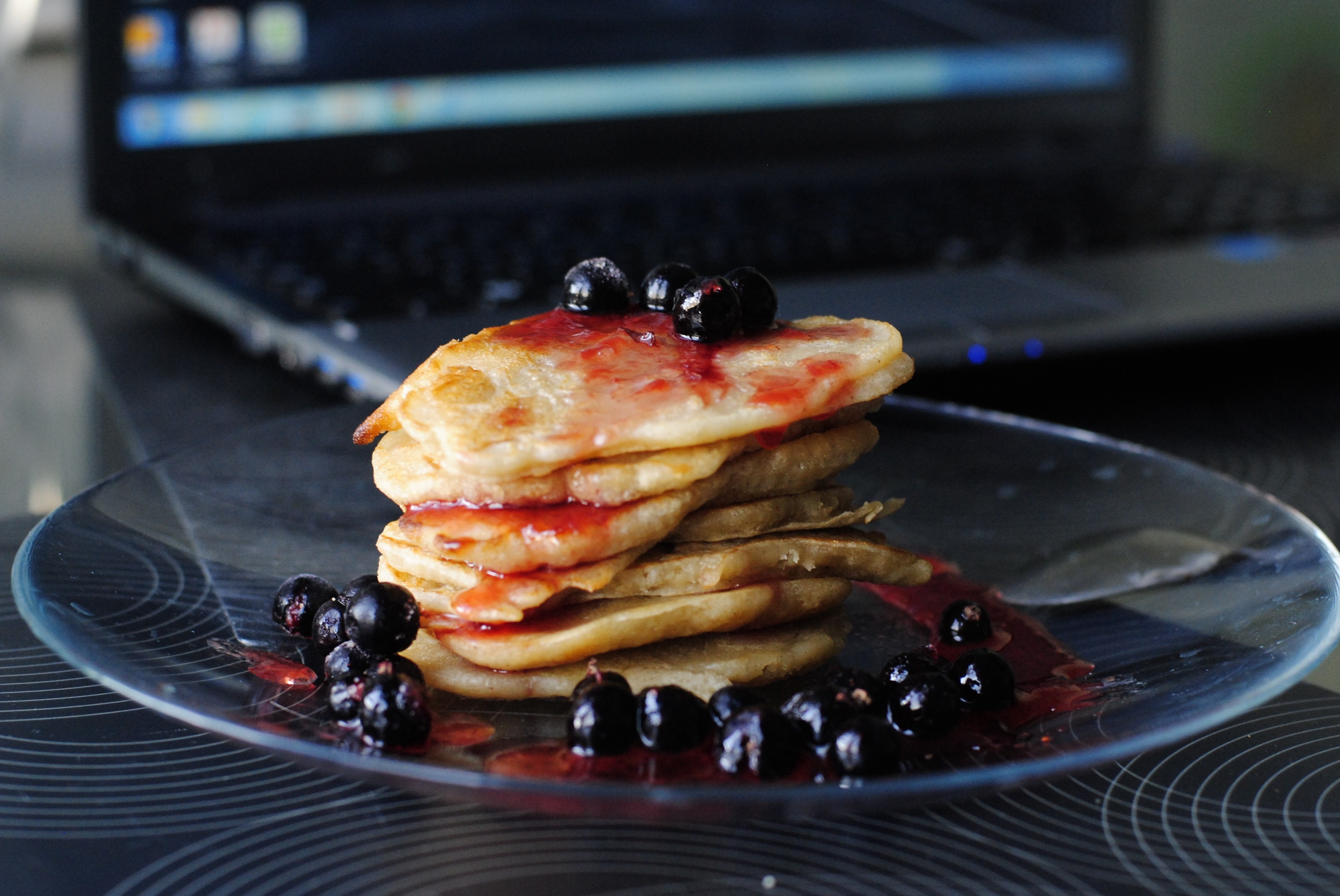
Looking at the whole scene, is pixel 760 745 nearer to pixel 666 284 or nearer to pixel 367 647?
pixel 367 647

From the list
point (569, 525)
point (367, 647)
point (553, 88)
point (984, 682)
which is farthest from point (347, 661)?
point (553, 88)

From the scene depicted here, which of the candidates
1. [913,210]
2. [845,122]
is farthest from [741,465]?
[845,122]

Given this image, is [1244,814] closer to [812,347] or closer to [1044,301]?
[812,347]

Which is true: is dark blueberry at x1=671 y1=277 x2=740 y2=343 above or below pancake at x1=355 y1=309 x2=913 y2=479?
above

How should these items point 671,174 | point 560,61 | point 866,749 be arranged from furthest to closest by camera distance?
point 671,174, point 560,61, point 866,749

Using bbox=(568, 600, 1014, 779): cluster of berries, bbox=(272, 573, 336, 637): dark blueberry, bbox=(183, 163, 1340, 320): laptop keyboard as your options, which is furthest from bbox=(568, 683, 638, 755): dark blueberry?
bbox=(183, 163, 1340, 320): laptop keyboard

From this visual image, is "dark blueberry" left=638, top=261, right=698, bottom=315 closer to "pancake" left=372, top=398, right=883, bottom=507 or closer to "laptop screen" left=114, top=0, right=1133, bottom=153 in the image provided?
"pancake" left=372, top=398, right=883, bottom=507
